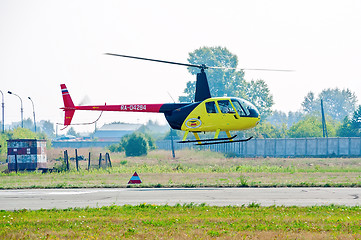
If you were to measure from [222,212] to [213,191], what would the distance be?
→ 7477mm

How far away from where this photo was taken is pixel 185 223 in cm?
1574

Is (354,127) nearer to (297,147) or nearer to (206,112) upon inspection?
(297,147)

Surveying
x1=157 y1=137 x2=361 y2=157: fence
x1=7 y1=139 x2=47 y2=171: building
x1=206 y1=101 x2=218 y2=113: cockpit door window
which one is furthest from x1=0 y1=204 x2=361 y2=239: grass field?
x1=157 y1=137 x2=361 y2=157: fence

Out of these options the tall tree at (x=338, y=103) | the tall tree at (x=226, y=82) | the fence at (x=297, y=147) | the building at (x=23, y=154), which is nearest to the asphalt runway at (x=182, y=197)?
the building at (x=23, y=154)

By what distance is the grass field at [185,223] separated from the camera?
14.1m

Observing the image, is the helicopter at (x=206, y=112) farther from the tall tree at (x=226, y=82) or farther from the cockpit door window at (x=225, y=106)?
the tall tree at (x=226, y=82)

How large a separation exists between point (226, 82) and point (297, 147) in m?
44.4

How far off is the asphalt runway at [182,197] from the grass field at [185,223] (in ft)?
6.07

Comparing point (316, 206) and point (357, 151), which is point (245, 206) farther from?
point (357, 151)

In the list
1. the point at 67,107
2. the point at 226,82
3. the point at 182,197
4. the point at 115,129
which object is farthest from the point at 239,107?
the point at 115,129

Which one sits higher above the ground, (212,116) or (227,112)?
(227,112)

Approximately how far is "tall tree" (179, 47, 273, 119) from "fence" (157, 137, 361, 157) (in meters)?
38.3

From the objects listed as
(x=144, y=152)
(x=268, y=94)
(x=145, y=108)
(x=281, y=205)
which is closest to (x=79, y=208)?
(x=281, y=205)

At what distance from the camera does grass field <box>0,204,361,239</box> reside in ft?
46.3
